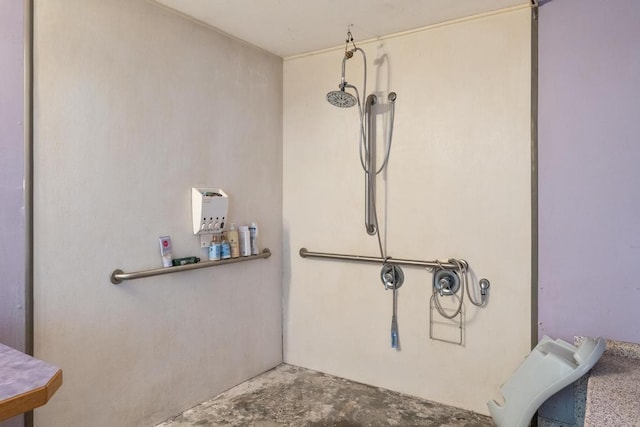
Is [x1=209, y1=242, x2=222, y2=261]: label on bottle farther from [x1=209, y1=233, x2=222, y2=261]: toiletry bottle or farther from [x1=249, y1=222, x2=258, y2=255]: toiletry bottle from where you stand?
[x1=249, y1=222, x2=258, y2=255]: toiletry bottle

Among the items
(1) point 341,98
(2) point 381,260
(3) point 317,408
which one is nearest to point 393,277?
(2) point 381,260

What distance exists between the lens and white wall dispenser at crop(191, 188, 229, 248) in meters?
2.10

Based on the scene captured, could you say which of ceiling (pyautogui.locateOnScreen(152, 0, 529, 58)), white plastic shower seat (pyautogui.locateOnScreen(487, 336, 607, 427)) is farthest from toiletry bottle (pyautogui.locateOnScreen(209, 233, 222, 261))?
white plastic shower seat (pyautogui.locateOnScreen(487, 336, 607, 427))

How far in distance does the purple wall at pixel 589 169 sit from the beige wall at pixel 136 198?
1.66 meters

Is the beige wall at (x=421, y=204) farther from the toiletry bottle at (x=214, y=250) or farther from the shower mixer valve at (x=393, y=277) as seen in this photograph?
the toiletry bottle at (x=214, y=250)

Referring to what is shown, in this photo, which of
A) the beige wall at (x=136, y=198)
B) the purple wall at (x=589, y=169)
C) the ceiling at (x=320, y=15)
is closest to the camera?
the beige wall at (x=136, y=198)

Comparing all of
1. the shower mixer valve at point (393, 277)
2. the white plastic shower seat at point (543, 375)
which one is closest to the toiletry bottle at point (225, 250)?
the shower mixer valve at point (393, 277)

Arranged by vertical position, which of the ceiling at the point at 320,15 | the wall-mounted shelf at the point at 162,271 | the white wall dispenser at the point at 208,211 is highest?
the ceiling at the point at 320,15

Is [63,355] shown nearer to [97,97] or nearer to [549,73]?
[97,97]

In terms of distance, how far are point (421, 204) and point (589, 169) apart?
0.81m

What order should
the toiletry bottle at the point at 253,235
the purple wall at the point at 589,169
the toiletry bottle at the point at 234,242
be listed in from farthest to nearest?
the toiletry bottle at the point at 253,235 < the toiletry bottle at the point at 234,242 < the purple wall at the point at 589,169

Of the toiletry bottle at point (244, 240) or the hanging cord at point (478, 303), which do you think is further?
the toiletry bottle at point (244, 240)

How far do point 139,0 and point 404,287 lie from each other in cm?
204

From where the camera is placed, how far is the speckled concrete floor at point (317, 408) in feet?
6.60
